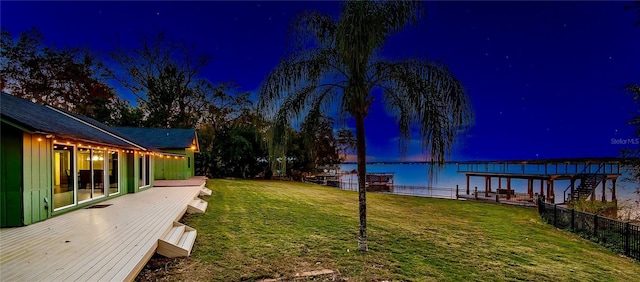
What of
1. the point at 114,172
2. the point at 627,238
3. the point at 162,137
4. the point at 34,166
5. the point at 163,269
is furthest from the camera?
the point at 162,137

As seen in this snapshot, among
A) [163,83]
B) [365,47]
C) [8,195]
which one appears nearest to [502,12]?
[365,47]

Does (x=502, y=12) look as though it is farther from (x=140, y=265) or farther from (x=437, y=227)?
(x=140, y=265)

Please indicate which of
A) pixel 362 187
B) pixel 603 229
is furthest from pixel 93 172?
pixel 603 229

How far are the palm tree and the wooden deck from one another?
2.93m

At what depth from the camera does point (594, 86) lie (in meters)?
27.3

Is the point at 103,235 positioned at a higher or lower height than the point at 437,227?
higher

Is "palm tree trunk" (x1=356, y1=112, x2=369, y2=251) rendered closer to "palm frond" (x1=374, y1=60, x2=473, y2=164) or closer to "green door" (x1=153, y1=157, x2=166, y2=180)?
"palm frond" (x1=374, y1=60, x2=473, y2=164)

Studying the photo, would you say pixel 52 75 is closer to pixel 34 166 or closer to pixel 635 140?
pixel 34 166

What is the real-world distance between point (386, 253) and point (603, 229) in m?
6.44

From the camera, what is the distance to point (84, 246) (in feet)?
14.5

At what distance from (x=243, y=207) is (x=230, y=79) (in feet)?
75.1

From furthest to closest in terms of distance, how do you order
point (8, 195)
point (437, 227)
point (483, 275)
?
1. point (437, 227)
2. point (8, 195)
3. point (483, 275)

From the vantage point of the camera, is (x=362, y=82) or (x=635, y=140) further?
(x=635, y=140)

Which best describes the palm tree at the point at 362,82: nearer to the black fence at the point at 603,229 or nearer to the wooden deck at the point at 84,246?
the wooden deck at the point at 84,246
